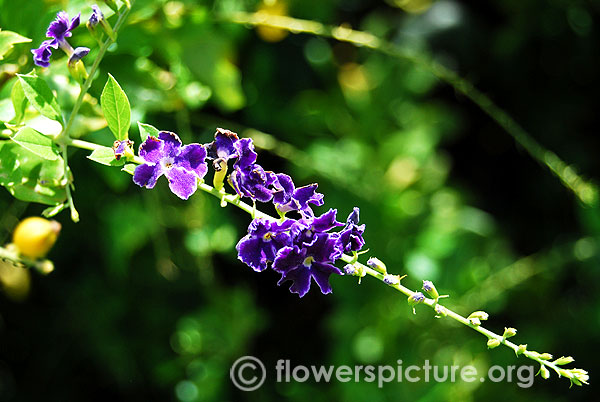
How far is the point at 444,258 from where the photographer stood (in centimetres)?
178

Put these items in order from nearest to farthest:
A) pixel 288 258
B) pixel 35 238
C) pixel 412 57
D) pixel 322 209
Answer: pixel 288 258 → pixel 35 238 → pixel 412 57 → pixel 322 209

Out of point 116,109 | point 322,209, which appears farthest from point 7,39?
→ point 322,209

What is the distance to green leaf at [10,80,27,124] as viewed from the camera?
0.85m

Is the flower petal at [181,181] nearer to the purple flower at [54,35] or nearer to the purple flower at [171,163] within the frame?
the purple flower at [171,163]

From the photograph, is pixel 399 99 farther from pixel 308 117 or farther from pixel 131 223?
pixel 131 223

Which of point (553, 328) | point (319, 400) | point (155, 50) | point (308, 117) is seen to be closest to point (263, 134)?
point (308, 117)

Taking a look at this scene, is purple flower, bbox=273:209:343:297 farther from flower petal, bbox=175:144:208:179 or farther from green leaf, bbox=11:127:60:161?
green leaf, bbox=11:127:60:161

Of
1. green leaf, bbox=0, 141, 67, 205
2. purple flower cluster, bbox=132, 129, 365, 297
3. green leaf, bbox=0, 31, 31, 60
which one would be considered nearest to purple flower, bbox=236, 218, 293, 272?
purple flower cluster, bbox=132, 129, 365, 297

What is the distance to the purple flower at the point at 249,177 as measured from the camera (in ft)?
2.50

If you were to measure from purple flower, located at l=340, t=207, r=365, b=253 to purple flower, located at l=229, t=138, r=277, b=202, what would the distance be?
10 cm

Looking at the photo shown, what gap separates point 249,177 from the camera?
2.52ft

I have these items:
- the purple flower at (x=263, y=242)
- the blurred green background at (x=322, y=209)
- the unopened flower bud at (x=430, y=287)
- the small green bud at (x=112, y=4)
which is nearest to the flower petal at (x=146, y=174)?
the purple flower at (x=263, y=242)

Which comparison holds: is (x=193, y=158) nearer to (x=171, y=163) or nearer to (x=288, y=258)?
(x=171, y=163)

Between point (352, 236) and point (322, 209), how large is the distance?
0.91 metres
